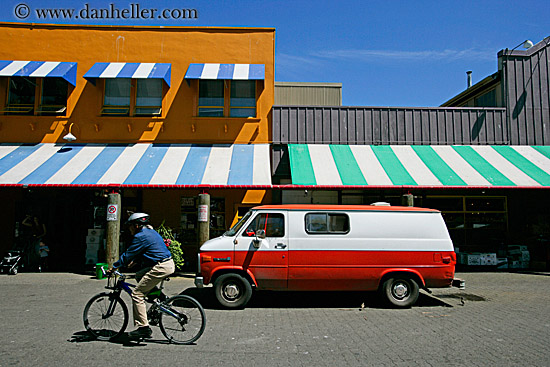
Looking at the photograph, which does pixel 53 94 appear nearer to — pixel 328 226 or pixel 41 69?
pixel 41 69

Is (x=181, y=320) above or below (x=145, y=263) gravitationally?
below

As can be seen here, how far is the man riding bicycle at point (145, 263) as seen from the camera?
5786 millimetres

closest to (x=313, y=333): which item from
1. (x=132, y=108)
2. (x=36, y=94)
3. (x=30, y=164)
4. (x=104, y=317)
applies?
(x=104, y=317)

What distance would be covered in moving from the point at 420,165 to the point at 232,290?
327 inches

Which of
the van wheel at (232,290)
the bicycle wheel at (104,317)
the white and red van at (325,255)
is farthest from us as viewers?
the white and red van at (325,255)

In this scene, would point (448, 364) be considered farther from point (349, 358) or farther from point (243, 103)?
point (243, 103)

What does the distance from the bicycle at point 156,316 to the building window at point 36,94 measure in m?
11.7

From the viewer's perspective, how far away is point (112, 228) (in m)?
12.1

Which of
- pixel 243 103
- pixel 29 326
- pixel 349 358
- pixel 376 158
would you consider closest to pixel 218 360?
pixel 349 358

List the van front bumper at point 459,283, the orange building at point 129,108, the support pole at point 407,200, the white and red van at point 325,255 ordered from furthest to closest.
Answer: the orange building at point 129,108
the support pole at point 407,200
the van front bumper at point 459,283
the white and red van at point 325,255

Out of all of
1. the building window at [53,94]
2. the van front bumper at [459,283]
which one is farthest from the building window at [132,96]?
the van front bumper at [459,283]

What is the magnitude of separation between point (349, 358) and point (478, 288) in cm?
715

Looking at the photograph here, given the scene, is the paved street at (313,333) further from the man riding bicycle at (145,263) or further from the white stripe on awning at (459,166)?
the white stripe on awning at (459,166)

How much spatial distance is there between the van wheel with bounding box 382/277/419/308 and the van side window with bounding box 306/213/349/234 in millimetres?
1442
